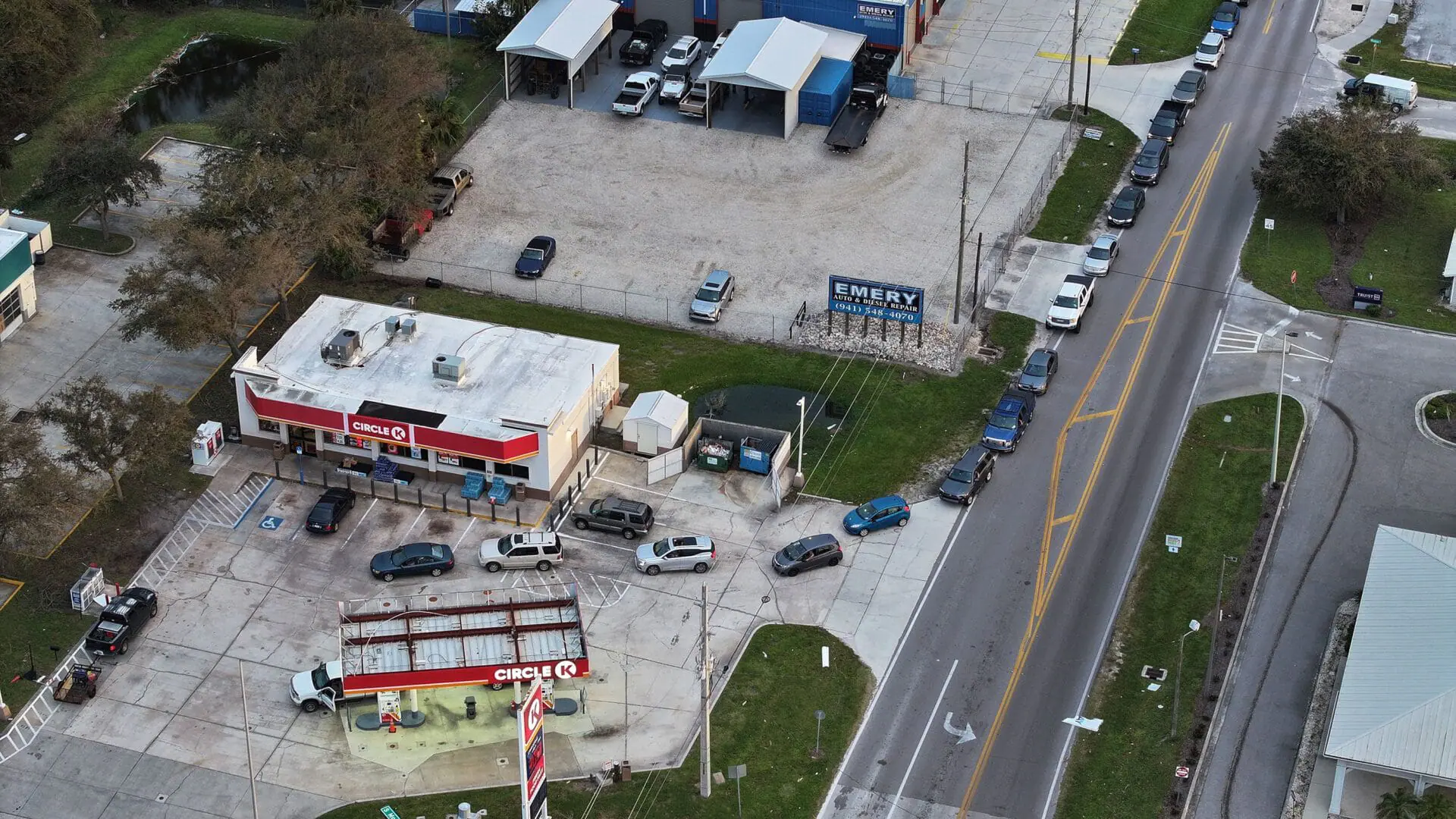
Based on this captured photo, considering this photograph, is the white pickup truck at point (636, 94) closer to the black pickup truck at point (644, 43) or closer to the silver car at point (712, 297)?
the black pickup truck at point (644, 43)

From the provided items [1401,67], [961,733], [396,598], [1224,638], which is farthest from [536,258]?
[1401,67]

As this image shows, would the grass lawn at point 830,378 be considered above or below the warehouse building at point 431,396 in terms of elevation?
below

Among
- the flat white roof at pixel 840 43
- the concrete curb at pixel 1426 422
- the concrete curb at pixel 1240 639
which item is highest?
the flat white roof at pixel 840 43

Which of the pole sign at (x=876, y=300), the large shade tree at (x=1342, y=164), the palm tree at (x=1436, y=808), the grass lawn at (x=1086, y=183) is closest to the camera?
the palm tree at (x=1436, y=808)

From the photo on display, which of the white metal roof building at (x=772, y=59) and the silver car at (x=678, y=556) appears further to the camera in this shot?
the white metal roof building at (x=772, y=59)

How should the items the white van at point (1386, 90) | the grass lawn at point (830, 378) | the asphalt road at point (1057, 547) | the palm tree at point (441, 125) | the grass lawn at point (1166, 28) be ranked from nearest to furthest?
the asphalt road at point (1057, 547), the grass lawn at point (830, 378), the palm tree at point (441, 125), the white van at point (1386, 90), the grass lawn at point (1166, 28)

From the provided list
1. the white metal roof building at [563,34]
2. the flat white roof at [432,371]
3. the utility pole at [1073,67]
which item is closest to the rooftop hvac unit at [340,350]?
the flat white roof at [432,371]
